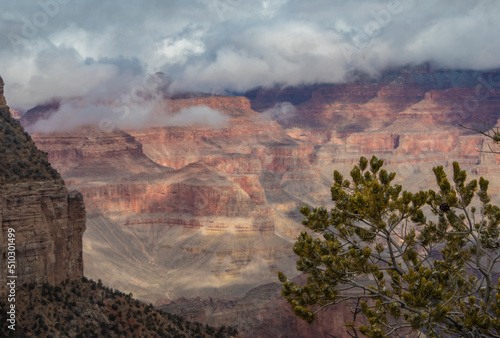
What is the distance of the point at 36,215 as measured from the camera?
1478 inches

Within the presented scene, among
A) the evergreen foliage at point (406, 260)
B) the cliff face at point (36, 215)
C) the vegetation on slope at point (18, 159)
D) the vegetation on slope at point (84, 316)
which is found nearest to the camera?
the evergreen foliage at point (406, 260)

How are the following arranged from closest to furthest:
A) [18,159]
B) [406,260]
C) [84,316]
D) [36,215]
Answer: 1. [406,260]
2. [84,316]
3. [36,215]
4. [18,159]

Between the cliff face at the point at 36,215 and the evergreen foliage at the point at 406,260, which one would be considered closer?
the evergreen foliage at the point at 406,260

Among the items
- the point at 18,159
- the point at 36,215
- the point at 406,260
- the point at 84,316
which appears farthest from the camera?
the point at 18,159

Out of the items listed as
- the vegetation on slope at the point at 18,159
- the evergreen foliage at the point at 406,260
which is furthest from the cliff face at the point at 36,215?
the evergreen foliage at the point at 406,260

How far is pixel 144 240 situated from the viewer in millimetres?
120000

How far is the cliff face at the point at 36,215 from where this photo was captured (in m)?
36.7

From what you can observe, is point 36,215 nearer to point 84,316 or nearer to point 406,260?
point 84,316

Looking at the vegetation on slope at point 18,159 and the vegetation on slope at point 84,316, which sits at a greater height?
the vegetation on slope at point 18,159

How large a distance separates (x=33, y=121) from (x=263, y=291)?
86.0 metres

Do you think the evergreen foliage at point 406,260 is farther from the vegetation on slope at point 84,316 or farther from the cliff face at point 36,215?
the cliff face at point 36,215

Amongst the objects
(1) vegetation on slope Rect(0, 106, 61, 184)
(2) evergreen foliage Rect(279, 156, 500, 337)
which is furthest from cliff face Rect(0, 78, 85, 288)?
(2) evergreen foliage Rect(279, 156, 500, 337)

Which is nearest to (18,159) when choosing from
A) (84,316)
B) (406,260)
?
(84,316)

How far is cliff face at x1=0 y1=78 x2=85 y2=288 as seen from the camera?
120ft
